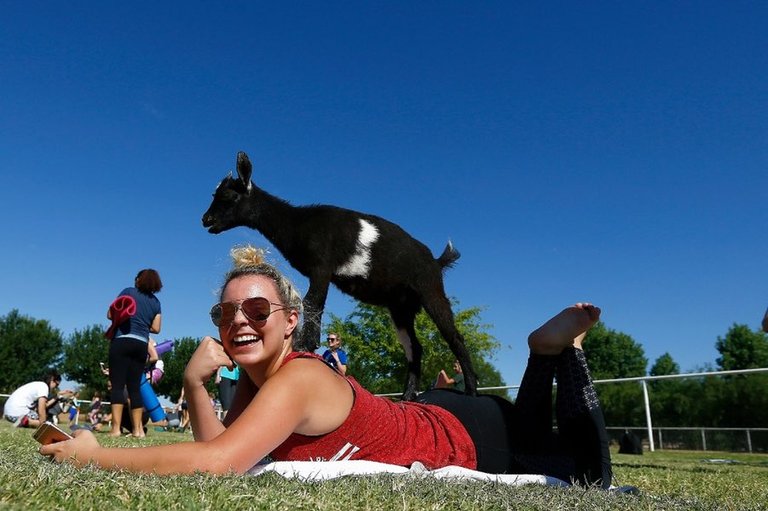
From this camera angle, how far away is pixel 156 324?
8.19 m

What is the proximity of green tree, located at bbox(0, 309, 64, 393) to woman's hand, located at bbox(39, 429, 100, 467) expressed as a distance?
55.8 m

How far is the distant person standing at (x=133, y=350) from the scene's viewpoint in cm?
777

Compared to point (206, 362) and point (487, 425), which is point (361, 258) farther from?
point (206, 362)

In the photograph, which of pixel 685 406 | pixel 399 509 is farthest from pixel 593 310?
pixel 685 406

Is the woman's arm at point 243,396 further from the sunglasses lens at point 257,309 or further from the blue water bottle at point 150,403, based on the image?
the blue water bottle at point 150,403

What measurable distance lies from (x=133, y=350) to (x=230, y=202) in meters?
2.97

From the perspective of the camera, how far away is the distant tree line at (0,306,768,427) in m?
11.8

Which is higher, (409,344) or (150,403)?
(409,344)

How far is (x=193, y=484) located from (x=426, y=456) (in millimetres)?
1205

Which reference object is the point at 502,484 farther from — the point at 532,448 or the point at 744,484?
the point at 744,484

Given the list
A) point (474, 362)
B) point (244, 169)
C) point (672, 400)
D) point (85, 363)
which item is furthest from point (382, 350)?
point (85, 363)

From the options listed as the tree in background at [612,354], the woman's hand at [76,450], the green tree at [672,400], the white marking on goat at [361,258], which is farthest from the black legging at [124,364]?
the tree in background at [612,354]

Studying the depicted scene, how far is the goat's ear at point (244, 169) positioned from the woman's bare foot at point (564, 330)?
3996mm

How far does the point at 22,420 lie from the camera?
11867mm
